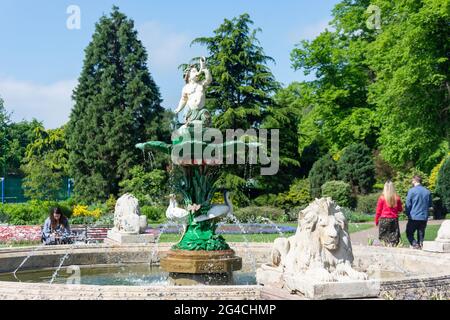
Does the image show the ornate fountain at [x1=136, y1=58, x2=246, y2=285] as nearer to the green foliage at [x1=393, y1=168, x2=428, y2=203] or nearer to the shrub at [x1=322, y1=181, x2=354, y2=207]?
the green foliage at [x1=393, y1=168, x2=428, y2=203]

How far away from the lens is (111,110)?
4441 cm

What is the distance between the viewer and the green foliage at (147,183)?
38.9 m

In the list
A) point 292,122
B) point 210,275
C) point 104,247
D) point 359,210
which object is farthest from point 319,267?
point 292,122

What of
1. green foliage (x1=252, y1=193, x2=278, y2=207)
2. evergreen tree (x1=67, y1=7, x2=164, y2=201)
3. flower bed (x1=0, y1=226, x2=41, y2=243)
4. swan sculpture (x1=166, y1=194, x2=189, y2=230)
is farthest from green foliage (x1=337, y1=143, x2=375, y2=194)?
swan sculpture (x1=166, y1=194, x2=189, y2=230)

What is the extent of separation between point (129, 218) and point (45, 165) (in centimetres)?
3097

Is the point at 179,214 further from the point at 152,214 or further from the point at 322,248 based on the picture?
the point at 152,214

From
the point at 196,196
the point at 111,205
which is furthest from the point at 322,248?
the point at 111,205

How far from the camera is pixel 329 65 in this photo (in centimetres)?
4038

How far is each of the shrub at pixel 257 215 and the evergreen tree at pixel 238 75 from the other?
8104mm

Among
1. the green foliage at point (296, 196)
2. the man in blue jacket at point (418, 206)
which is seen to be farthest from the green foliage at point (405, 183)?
the man in blue jacket at point (418, 206)

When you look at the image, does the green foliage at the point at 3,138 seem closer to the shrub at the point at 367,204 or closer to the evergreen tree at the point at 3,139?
the evergreen tree at the point at 3,139

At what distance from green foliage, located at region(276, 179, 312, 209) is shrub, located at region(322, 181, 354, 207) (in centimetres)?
324
